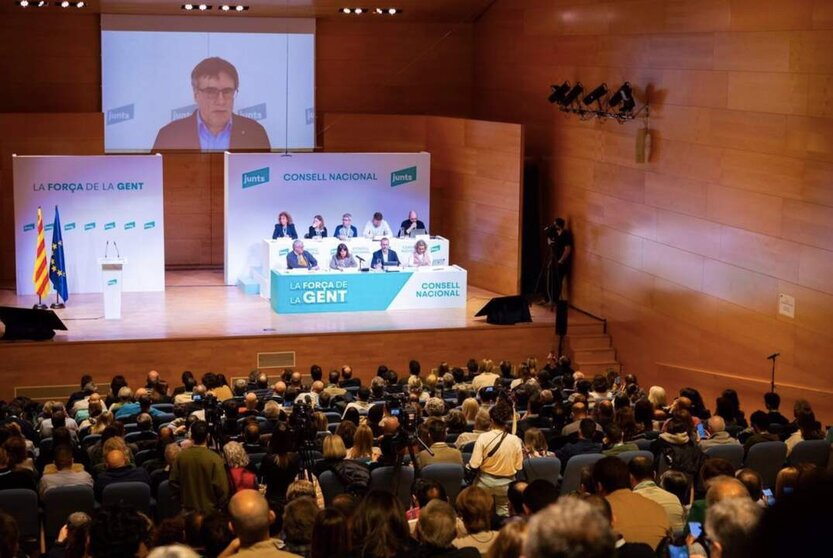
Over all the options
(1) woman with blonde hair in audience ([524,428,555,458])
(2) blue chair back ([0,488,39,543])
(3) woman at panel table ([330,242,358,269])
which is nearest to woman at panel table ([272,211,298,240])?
(3) woman at panel table ([330,242,358,269])

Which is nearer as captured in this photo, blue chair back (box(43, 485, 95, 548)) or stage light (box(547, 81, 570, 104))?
blue chair back (box(43, 485, 95, 548))

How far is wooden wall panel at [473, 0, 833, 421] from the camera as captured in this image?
1044 centimetres

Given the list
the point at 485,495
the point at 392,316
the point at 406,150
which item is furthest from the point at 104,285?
the point at 485,495

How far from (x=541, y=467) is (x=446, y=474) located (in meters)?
0.60

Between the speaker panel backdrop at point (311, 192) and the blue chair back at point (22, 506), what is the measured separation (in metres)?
10.2

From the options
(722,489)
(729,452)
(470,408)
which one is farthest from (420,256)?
(722,489)

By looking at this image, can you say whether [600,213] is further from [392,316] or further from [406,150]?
[406,150]

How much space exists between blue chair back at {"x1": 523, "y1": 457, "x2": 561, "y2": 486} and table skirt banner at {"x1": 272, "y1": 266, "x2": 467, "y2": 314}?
8.17 m

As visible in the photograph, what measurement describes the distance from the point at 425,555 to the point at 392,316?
10.7 meters

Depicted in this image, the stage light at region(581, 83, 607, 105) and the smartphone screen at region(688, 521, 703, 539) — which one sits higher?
the stage light at region(581, 83, 607, 105)

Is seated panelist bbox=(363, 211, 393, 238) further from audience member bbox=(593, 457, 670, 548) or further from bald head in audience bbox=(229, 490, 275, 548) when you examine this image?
bald head in audience bbox=(229, 490, 275, 548)

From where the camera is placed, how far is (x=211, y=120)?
57.7 feet

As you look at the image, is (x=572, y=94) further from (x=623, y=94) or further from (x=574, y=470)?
(x=574, y=470)

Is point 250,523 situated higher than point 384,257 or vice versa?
point 250,523
